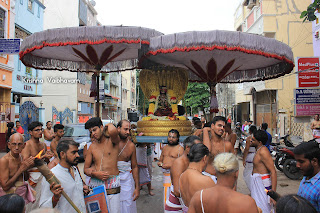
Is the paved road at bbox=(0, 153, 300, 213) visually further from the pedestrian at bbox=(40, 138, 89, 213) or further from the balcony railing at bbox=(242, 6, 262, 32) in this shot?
the balcony railing at bbox=(242, 6, 262, 32)

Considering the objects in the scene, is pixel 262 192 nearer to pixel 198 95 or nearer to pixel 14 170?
pixel 14 170

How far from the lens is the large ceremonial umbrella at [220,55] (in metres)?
4.44

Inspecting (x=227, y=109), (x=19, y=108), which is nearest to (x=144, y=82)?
(x=19, y=108)

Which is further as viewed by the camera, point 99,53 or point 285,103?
point 285,103

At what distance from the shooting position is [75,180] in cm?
305

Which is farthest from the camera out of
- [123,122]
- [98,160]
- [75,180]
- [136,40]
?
A: [136,40]

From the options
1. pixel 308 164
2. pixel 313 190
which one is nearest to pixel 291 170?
pixel 308 164

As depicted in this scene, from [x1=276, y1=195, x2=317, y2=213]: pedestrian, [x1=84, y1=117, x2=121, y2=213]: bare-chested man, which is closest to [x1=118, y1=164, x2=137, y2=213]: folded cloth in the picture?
[x1=84, y1=117, x2=121, y2=213]: bare-chested man

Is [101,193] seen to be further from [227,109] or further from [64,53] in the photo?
[227,109]

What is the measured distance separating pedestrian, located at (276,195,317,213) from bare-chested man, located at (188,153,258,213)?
28cm

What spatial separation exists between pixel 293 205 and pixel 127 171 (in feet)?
9.46

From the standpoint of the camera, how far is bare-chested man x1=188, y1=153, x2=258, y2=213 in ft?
6.50

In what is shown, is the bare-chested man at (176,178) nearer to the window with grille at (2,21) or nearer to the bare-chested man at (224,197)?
the bare-chested man at (224,197)

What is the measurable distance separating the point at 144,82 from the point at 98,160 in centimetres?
277
